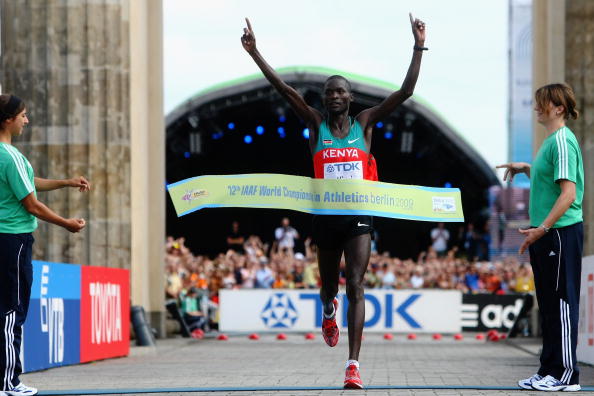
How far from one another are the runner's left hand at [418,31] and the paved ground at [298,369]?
2356mm

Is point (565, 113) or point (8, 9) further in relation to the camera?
point (8, 9)

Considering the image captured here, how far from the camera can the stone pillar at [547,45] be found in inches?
764

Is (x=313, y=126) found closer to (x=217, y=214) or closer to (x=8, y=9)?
(x=8, y=9)

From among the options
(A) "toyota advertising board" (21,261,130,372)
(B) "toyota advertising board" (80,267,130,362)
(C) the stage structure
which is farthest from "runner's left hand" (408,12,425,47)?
(C) the stage structure

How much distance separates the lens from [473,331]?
25328 millimetres

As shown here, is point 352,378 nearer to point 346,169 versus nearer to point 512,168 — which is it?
point 346,169

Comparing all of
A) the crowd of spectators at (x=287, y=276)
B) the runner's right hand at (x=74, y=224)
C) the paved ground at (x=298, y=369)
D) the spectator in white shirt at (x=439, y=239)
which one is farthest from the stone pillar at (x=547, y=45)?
the spectator in white shirt at (x=439, y=239)

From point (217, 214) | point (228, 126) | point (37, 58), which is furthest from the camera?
point (217, 214)

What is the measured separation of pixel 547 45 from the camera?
20719 millimetres

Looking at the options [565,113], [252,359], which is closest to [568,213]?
[565,113]

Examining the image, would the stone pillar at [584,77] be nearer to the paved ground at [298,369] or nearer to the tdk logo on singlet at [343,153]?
the paved ground at [298,369]

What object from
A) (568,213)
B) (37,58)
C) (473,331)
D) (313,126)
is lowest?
(473,331)

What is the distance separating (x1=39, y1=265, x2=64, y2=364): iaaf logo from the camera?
12.3 metres

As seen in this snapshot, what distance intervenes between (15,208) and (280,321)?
56.0ft
